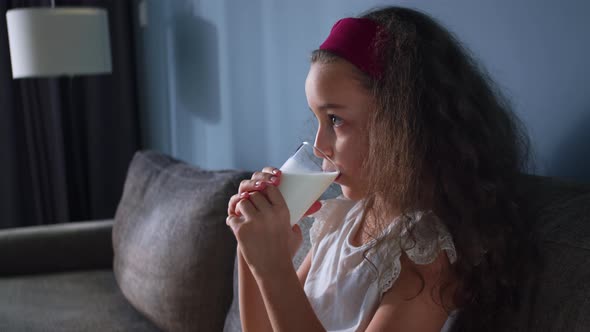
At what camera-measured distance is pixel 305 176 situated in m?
0.99

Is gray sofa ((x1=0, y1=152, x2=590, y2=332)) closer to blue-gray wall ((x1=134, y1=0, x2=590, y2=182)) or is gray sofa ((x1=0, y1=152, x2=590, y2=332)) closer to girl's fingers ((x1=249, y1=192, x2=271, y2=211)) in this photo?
blue-gray wall ((x1=134, y1=0, x2=590, y2=182))

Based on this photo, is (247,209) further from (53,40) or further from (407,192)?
(53,40)

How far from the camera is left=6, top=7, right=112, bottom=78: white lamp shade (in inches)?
106

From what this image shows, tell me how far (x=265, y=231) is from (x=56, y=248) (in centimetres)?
176

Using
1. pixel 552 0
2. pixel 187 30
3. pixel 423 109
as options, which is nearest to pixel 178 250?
pixel 423 109

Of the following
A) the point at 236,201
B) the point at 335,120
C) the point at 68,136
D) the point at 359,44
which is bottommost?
the point at 68,136

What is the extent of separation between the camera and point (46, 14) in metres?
2.68

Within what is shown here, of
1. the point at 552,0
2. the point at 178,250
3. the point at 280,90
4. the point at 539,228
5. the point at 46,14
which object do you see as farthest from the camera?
the point at 46,14

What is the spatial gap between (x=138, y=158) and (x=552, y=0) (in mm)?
1731

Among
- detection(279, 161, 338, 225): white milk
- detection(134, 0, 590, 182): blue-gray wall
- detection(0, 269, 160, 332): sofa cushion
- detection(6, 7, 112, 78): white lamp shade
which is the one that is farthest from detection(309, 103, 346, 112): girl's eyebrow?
detection(6, 7, 112, 78): white lamp shade

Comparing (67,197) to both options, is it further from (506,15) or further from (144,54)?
(506,15)

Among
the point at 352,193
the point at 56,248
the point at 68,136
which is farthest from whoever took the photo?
the point at 68,136

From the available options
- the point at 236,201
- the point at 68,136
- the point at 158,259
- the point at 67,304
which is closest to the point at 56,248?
the point at 67,304

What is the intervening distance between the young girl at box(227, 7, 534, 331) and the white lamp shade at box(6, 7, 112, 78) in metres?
1.93
